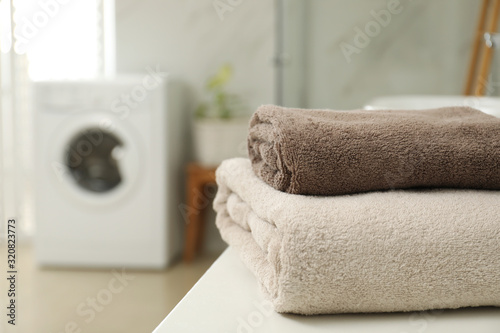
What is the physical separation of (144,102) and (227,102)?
0.44 m

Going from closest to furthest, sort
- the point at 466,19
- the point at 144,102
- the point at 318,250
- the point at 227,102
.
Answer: the point at 318,250
the point at 466,19
the point at 144,102
the point at 227,102

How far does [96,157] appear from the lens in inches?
99.6

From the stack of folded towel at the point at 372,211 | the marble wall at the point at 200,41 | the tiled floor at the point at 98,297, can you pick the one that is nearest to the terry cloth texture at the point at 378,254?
the stack of folded towel at the point at 372,211

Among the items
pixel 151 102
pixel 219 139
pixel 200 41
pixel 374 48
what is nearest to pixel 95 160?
pixel 151 102

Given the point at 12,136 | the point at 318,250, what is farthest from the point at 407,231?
the point at 12,136

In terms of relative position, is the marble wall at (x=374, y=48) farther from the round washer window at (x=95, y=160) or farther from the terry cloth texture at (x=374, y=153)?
the terry cloth texture at (x=374, y=153)

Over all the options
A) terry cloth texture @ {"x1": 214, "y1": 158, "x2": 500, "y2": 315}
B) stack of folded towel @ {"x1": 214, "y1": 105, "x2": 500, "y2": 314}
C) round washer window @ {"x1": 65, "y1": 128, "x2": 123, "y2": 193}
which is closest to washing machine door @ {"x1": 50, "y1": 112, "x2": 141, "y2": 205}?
round washer window @ {"x1": 65, "y1": 128, "x2": 123, "y2": 193}

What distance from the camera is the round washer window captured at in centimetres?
252

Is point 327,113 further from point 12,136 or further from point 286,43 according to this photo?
point 12,136

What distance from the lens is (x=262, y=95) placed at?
2797 mm

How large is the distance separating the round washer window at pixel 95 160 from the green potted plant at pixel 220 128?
369 millimetres

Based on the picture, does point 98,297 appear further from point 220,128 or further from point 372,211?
point 372,211

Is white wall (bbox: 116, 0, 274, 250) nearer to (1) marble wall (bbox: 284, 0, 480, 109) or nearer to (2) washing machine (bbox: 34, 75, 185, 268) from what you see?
(2) washing machine (bbox: 34, 75, 185, 268)

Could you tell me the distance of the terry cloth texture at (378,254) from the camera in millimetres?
553
